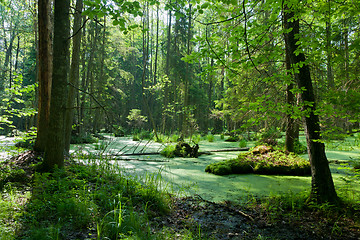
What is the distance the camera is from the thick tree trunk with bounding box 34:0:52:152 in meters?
4.39

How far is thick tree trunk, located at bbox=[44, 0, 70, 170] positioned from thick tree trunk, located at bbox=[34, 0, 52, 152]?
2.72 feet

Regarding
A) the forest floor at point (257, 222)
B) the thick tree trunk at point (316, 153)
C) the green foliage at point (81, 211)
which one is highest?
the thick tree trunk at point (316, 153)

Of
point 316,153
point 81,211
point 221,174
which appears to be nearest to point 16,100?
point 81,211

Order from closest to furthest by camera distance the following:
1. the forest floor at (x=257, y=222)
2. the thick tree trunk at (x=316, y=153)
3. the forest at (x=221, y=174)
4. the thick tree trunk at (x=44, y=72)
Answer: the forest at (x=221, y=174) < the forest floor at (x=257, y=222) < the thick tree trunk at (x=316, y=153) < the thick tree trunk at (x=44, y=72)

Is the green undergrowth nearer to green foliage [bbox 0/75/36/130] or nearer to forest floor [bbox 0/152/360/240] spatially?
forest floor [bbox 0/152/360/240]

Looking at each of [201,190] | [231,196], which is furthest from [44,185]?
[231,196]

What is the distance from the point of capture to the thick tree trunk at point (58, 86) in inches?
145

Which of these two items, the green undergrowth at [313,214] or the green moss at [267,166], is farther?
the green moss at [267,166]

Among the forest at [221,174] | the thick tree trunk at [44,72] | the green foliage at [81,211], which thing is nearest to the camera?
the green foliage at [81,211]

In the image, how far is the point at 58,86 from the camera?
146 inches

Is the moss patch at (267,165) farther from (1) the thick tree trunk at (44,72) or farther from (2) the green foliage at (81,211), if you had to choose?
(1) the thick tree trunk at (44,72)

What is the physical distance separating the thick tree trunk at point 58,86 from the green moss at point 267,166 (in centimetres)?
355

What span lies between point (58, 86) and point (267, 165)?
4906 millimetres


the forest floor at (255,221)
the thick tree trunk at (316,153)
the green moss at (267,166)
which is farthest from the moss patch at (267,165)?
the thick tree trunk at (316,153)
